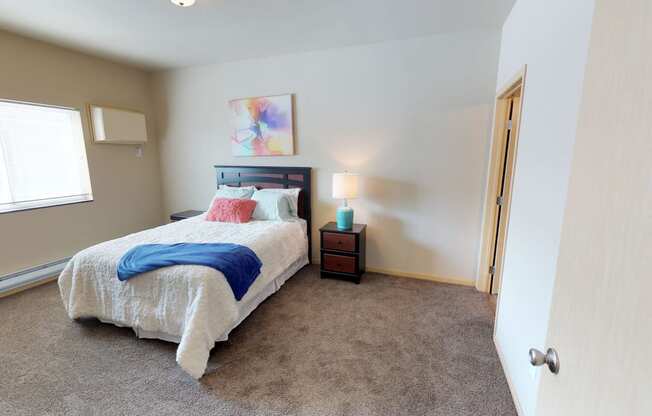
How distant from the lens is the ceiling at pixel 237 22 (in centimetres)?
236

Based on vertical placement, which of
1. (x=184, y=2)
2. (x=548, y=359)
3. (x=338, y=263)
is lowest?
(x=338, y=263)

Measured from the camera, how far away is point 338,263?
3.26 m

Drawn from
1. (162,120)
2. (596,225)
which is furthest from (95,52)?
(596,225)

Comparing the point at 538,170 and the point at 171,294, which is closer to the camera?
the point at 538,170

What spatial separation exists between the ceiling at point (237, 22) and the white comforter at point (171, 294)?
1.92 m

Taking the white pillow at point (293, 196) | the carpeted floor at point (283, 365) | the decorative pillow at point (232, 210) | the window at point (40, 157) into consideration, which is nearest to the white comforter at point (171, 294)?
the carpeted floor at point (283, 365)

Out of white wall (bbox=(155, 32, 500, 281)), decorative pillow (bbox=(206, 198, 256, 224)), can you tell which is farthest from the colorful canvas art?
decorative pillow (bbox=(206, 198, 256, 224))

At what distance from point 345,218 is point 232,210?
126cm

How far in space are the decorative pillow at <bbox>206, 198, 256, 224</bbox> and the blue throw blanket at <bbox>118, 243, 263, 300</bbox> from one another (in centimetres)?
83

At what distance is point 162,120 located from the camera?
4.34m

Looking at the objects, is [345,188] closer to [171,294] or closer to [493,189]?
[493,189]

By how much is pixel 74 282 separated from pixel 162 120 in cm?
277

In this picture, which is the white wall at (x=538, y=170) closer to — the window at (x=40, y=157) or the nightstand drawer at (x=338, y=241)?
the nightstand drawer at (x=338, y=241)

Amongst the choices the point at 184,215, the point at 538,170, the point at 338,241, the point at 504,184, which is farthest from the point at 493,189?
the point at 184,215
